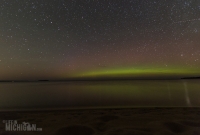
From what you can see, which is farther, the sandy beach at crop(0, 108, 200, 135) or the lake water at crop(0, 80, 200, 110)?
the lake water at crop(0, 80, 200, 110)

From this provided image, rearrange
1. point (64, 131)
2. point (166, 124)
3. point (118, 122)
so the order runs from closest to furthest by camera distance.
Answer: point (64, 131) < point (166, 124) < point (118, 122)

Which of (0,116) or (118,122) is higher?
(0,116)

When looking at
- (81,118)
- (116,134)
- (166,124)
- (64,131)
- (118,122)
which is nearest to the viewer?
(116,134)

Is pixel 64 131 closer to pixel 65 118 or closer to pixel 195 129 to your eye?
pixel 65 118

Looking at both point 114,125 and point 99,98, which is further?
point 99,98

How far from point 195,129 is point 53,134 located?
1.98 meters

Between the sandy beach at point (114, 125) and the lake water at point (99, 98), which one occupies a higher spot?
the lake water at point (99, 98)

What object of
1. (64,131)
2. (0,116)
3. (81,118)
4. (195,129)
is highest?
(0,116)

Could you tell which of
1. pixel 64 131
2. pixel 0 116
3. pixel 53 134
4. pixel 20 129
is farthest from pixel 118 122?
pixel 0 116

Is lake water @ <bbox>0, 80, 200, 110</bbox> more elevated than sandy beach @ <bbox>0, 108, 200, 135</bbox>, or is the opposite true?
lake water @ <bbox>0, 80, 200, 110</bbox>

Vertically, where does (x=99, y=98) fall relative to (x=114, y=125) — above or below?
above

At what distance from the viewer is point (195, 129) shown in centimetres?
217

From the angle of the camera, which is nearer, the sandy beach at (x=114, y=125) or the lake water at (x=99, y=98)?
the sandy beach at (x=114, y=125)

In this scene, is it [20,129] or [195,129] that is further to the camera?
[20,129]
